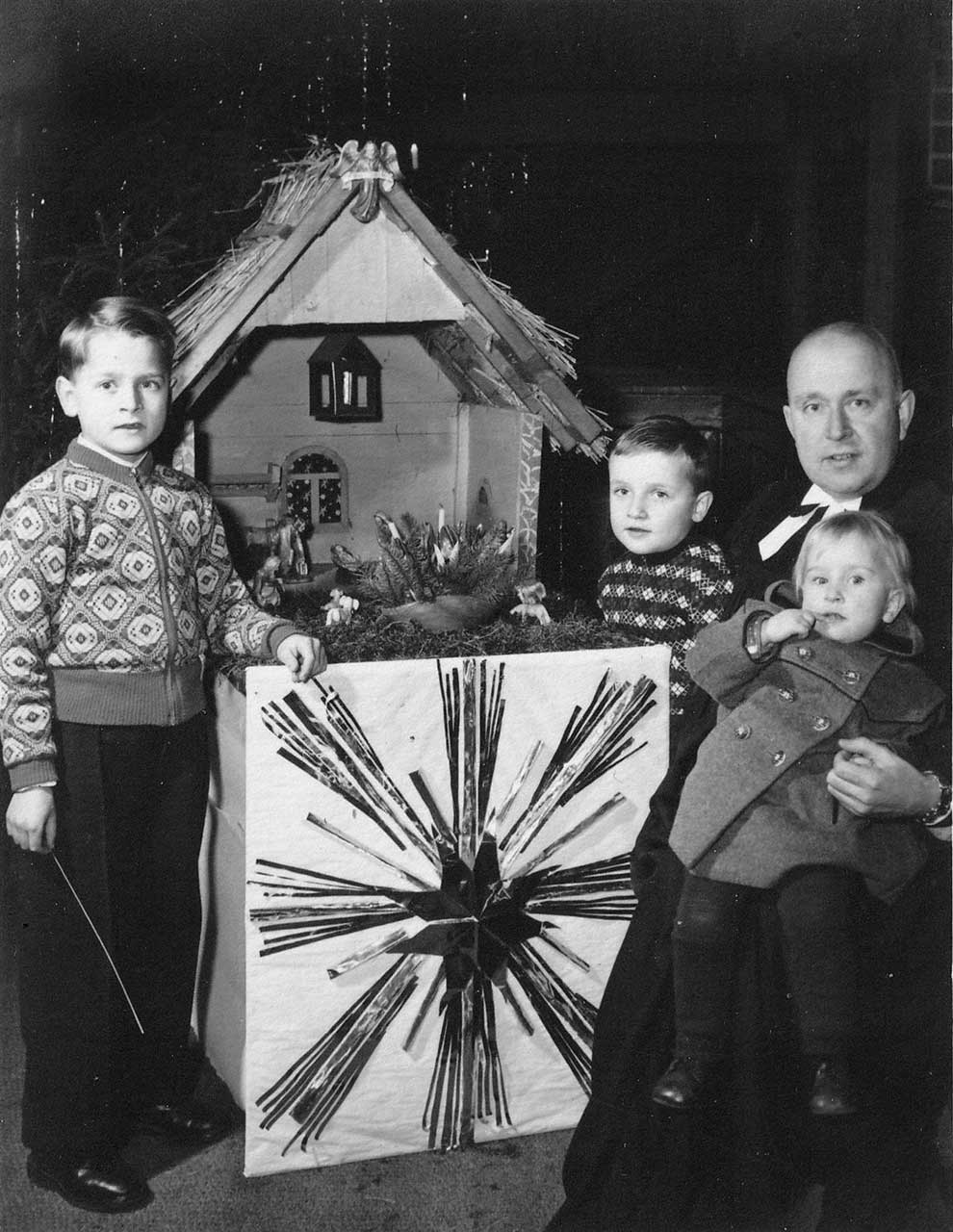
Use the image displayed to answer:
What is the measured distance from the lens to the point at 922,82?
2.18 metres

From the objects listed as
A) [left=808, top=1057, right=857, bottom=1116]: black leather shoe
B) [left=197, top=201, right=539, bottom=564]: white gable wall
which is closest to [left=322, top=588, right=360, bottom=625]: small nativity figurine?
[left=197, top=201, right=539, bottom=564]: white gable wall

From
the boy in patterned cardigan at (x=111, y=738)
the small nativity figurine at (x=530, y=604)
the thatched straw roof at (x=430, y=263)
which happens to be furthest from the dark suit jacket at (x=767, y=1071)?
the boy in patterned cardigan at (x=111, y=738)

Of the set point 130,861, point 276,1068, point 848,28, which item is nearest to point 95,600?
point 130,861

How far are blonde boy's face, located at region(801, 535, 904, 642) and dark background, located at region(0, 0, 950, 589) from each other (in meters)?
0.42

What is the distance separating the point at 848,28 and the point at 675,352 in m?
1.05

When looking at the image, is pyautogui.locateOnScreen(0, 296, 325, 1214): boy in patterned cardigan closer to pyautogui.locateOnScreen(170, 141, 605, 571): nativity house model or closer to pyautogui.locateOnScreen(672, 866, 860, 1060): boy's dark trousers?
pyautogui.locateOnScreen(170, 141, 605, 571): nativity house model

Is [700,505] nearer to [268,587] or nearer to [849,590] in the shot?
[849,590]

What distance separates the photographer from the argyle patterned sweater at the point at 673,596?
203 cm

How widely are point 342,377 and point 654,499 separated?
27.5 inches

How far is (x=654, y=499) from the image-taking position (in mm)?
2014

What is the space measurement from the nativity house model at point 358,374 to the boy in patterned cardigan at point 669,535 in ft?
0.79

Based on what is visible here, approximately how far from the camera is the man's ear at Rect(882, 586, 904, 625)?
1.63m

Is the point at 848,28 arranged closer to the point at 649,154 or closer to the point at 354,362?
the point at 649,154

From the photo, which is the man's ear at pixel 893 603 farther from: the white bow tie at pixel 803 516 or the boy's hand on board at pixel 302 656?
the boy's hand on board at pixel 302 656
